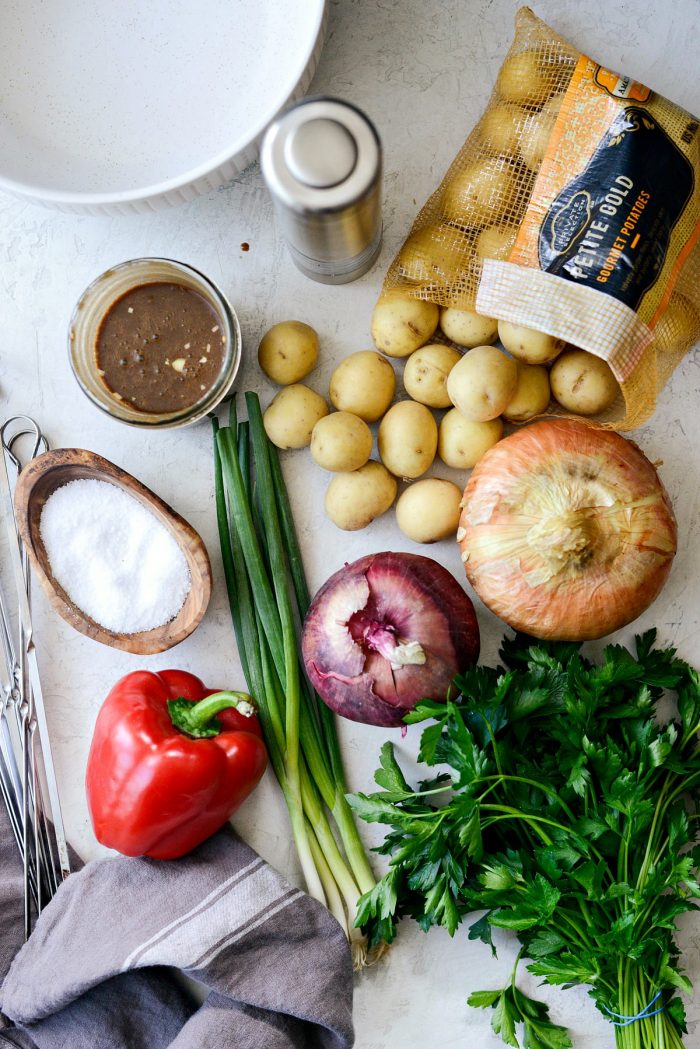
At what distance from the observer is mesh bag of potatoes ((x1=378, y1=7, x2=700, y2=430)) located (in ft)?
3.54

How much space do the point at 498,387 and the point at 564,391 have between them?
112 millimetres

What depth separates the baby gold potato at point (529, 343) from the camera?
114cm

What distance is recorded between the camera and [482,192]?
3.83 ft

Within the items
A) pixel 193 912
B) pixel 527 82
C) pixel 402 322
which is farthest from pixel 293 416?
pixel 193 912

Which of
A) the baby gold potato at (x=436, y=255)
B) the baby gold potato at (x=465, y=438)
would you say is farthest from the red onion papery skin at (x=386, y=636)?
the baby gold potato at (x=436, y=255)

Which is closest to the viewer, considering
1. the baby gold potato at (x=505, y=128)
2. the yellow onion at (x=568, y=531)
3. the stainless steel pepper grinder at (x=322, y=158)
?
the stainless steel pepper grinder at (x=322, y=158)

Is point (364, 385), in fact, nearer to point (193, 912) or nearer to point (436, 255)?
point (436, 255)

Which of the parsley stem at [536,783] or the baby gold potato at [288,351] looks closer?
the parsley stem at [536,783]

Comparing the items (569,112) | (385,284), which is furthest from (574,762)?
(569,112)

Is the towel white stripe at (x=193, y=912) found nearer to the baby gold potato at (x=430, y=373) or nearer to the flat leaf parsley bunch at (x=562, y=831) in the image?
the flat leaf parsley bunch at (x=562, y=831)

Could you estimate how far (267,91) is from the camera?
1207 mm

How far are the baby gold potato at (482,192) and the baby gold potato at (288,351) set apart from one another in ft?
0.84

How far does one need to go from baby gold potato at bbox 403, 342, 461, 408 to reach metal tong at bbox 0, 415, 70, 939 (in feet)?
1.80

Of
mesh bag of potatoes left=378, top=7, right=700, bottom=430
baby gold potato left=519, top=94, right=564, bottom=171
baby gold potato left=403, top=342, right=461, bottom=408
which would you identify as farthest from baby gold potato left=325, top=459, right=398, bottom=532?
baby gold potato left=519, top=94, right=564, bottom=171
